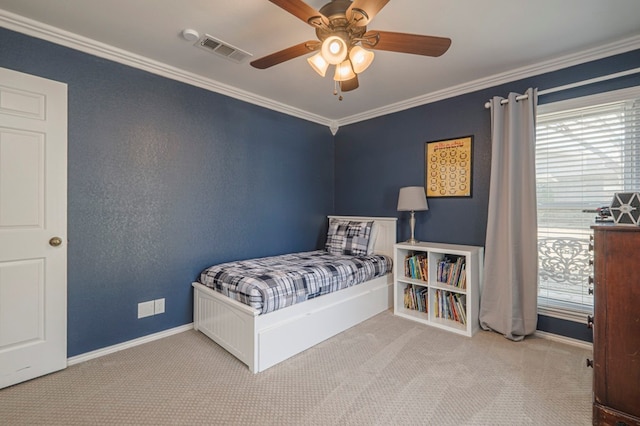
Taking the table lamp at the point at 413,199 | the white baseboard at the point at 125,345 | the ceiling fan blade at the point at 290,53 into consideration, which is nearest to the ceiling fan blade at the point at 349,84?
the ceiling fan blade at the point at 290,53

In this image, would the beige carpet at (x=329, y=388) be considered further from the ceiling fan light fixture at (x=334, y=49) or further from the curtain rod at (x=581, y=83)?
the curtain rod at (x=581, y=83)

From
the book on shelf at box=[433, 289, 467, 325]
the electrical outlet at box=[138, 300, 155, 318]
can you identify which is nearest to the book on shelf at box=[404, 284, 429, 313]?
the book on shelf at box=[433, 289, 467, 325]

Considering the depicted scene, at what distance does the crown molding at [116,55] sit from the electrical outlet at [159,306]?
6.55 feet

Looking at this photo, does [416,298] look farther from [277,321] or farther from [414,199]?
[277,321]

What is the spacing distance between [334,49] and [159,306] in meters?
2.49

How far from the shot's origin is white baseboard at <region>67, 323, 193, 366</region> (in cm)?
217

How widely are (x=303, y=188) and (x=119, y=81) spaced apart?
2182 mm

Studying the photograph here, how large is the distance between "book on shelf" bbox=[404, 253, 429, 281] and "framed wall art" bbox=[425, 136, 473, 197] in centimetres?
73

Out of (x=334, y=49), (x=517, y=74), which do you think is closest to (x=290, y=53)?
(x=334, y=49)

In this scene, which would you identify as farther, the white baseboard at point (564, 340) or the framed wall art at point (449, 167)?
the framed wall art at point (449, 167)

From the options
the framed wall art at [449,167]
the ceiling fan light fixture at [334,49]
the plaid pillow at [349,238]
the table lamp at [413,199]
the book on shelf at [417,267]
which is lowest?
the book on shelf at [417,267]

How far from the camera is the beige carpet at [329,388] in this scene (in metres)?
1.61

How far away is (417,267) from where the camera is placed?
3.08 meters

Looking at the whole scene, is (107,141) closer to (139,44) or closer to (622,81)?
(139,44)
